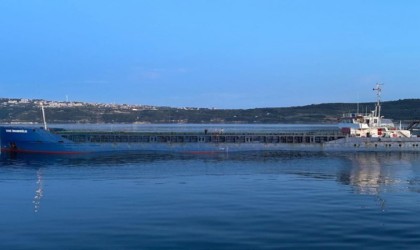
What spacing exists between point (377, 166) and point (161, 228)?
34.8m

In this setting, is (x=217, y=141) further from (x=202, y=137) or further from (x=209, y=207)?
(x=209, y=207)

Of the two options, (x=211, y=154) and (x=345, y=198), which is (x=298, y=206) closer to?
(x=345, y=198)

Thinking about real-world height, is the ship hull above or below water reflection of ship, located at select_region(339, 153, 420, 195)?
above

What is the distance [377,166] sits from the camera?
50.1 metres

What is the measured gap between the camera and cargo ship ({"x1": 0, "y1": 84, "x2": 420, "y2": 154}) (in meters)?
65.8

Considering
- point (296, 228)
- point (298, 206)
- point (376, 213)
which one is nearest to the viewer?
point (296, 228)

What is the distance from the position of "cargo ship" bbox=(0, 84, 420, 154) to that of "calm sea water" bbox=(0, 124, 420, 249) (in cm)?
1749

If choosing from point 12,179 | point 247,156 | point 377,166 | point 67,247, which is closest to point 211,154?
point 247,156

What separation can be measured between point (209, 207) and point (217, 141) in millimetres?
46069

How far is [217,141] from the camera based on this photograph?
7200 centimetres

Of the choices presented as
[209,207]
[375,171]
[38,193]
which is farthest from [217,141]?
[209,207]

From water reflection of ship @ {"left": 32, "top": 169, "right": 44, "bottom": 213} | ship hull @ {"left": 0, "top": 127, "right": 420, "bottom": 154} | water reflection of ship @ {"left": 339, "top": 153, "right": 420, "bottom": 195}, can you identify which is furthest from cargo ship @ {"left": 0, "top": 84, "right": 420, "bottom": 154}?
water reflection of ship @ {"left": 32, "top": 169, "right": 44, "bottom": 213}

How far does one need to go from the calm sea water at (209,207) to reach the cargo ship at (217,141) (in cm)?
1749

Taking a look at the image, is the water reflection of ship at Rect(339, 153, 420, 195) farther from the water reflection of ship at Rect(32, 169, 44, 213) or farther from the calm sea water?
the water reflection of ship at Rect(32, 169, 44, 213)
